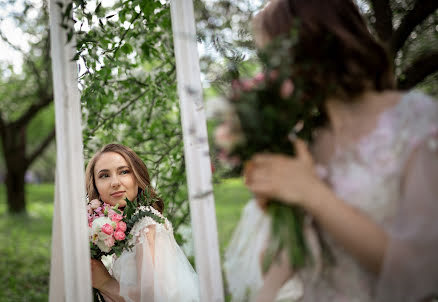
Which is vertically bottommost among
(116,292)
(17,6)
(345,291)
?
(116,292)

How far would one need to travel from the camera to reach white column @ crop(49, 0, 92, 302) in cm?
150

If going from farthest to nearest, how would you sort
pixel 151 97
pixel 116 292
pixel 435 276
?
pixel 151 97 < pixel 116 292 < pixel 435 276

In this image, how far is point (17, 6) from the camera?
16.9ft

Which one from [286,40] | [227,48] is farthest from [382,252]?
[227,48]

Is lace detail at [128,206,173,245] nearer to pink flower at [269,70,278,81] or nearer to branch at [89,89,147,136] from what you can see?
branch at [89,89,147,136]

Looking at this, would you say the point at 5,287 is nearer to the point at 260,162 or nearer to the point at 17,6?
the point at 17,6

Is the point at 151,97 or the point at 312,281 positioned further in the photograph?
the point at 151,97

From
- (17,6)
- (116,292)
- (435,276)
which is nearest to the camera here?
(435,276)

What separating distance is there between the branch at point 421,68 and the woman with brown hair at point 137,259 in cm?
173

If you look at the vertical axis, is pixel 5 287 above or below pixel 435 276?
Result: below

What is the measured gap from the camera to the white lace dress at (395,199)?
0.99m

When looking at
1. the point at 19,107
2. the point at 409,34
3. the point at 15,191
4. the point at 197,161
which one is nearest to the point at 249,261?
the point at 197,161

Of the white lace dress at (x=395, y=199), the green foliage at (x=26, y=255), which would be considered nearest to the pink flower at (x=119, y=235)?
the white lace dress at (x=395, y=199)

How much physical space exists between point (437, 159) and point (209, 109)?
0.65 meters
